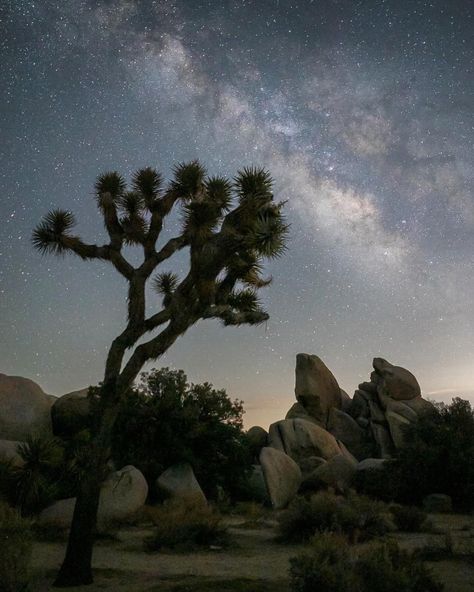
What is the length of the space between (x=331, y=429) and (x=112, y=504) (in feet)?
59.6

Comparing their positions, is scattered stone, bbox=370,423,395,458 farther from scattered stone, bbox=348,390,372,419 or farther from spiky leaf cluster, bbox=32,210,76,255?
spiky leaf cluster, bbox=32,210,76,255

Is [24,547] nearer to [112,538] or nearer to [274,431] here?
[112,538]

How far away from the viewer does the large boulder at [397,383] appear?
3012 cm

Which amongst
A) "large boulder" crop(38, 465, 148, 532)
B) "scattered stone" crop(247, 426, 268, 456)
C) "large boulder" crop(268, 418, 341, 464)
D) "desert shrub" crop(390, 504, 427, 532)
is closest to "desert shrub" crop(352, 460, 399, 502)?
"large boulder" crop(268, 418, 341, 464)

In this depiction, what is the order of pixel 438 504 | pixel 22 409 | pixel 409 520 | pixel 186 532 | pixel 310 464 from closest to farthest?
pixel 186 532 → pixel 409 520 → pixel 438 504 → pixel 22 409 → pixel 310 464

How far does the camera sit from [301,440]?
25.6 meters

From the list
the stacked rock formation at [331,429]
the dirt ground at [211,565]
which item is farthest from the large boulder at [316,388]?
the dirt ground at [211,565]

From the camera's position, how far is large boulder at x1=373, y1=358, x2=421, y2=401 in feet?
98.8

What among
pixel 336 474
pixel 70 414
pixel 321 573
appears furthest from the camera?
pixel 70 414

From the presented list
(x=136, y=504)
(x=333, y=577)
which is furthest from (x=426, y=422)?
(x=333, y=577)

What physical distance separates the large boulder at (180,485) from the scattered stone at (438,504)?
7597 millimetres

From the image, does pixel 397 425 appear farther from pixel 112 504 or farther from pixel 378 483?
pixel 112 504

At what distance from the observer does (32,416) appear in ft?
73.6

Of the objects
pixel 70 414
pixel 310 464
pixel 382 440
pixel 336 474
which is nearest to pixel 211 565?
pixel 336 474
